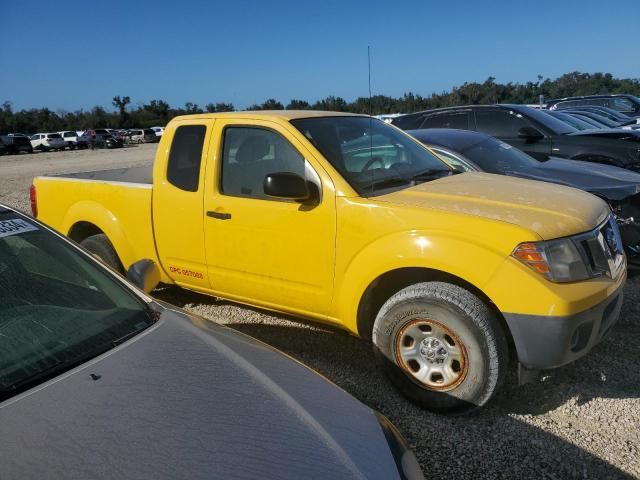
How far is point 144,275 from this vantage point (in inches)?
110

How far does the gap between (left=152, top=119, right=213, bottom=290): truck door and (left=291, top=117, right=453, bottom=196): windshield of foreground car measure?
0.87 metres

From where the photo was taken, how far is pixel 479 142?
617cm

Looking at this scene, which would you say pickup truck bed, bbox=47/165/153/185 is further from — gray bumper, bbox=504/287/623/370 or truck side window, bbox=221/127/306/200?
gray bumper, bbox=504/287/623/370

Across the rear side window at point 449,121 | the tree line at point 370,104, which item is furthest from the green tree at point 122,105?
the rear side window at point 449,121

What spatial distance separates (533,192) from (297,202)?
5.01ft

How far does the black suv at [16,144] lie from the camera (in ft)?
121

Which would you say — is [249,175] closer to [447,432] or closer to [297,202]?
[297,202]

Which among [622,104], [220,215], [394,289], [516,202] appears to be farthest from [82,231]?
[622,104]

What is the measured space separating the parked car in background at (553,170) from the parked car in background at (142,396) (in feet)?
11.1

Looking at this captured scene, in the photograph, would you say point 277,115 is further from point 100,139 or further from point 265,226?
point 100,139

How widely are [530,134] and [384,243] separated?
5542 mm

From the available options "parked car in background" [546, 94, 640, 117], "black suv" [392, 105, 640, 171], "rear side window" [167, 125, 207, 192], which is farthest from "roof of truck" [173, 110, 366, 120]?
"parked car in background" [546, 94, 640, 117]

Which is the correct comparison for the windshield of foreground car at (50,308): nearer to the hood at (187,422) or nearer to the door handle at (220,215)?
the hood at (187,422)

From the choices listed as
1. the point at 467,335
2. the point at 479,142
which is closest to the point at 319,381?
the point at 467,335
